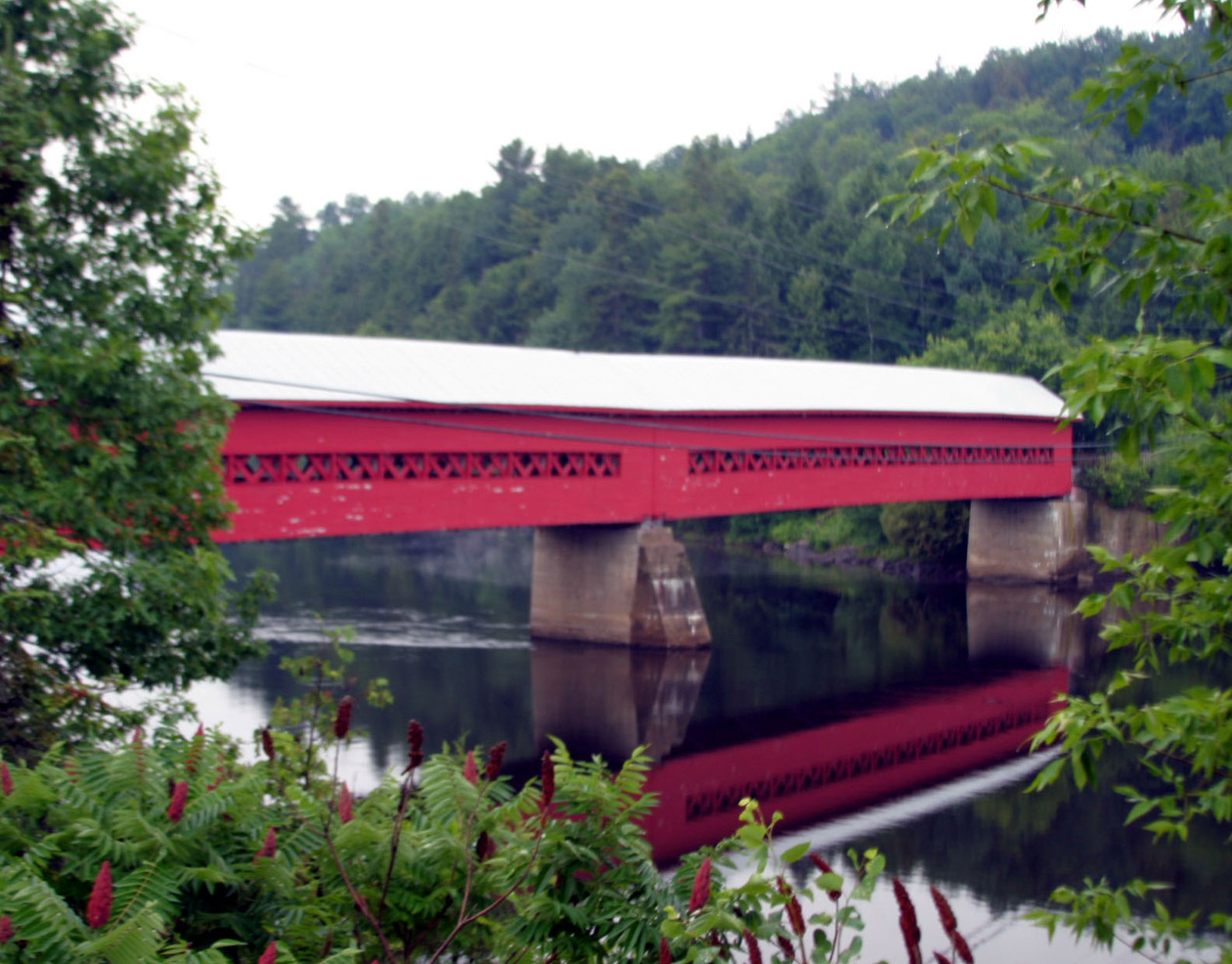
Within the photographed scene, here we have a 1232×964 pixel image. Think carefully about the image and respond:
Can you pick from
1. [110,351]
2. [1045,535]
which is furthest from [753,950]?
[1045,535]

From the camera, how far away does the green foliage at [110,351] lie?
8.16 m

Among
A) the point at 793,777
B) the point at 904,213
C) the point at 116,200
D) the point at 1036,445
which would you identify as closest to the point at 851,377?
the point at 1036,445

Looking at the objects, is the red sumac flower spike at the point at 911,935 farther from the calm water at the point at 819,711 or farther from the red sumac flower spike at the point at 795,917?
the calm water at the point at 819,711

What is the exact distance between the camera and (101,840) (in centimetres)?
301

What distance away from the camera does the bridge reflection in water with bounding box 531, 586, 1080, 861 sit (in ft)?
41.9

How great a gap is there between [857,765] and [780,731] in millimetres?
1365

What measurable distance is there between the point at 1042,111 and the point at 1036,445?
144ft

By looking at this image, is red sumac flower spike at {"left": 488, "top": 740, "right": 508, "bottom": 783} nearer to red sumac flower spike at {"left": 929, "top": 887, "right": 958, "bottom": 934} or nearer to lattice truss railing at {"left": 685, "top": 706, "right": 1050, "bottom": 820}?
red sumac flower spike at {"left": 929, "top": 887, "right": 958, "bottom": 934}

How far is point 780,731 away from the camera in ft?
49.8

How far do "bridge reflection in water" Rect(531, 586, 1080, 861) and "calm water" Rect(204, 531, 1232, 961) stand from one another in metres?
0.04

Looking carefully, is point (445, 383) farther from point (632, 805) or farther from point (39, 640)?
point (632, 805)

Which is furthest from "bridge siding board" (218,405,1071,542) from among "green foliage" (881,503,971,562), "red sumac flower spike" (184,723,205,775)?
"red sumac flower spike" (184,723,205,775)

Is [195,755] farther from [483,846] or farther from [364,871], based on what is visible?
[483,846]

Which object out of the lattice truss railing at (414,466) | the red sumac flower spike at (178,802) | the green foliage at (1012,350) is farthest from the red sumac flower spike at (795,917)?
the green foliage at (1012,350)
